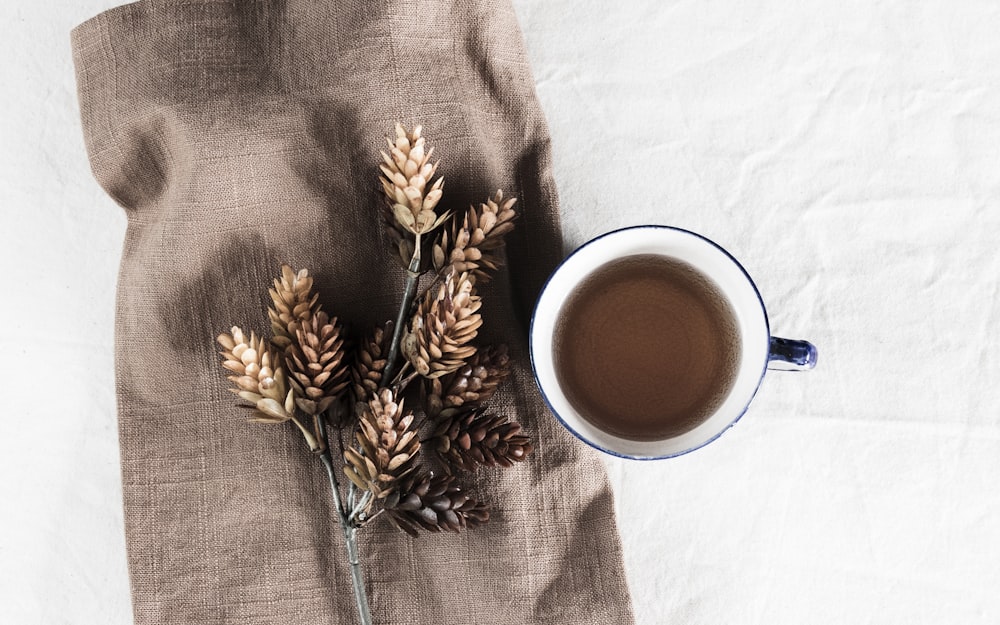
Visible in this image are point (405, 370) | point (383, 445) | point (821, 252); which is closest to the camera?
point (383, 445)

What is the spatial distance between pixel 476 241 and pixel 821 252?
15.3 inches

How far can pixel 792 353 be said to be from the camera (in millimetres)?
646

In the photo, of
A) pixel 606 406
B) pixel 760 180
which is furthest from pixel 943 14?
pixel 606 406

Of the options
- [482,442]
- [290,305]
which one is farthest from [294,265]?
[482,442]

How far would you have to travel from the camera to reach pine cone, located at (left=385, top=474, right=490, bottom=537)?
590 mm

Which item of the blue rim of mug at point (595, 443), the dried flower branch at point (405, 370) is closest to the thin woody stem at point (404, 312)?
the dried flower branch at point (405, 370)

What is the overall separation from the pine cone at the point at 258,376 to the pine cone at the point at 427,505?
103 mm

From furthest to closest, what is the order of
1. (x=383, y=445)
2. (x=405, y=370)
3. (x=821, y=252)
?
(x=821, y=252) → (x=405, y=370) → (x=383, y=445)

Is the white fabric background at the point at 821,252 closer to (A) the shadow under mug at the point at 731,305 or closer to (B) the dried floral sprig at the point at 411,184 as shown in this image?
(A) the shadow under mug at the point at 731,305

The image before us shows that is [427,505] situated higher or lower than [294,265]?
lower

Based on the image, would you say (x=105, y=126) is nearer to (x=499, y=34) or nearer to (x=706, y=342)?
(x=499, y=34)

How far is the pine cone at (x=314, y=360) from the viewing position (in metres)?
0.57

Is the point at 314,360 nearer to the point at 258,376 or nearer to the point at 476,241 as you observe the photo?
the point at 258,376

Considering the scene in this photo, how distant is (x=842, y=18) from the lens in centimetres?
79
